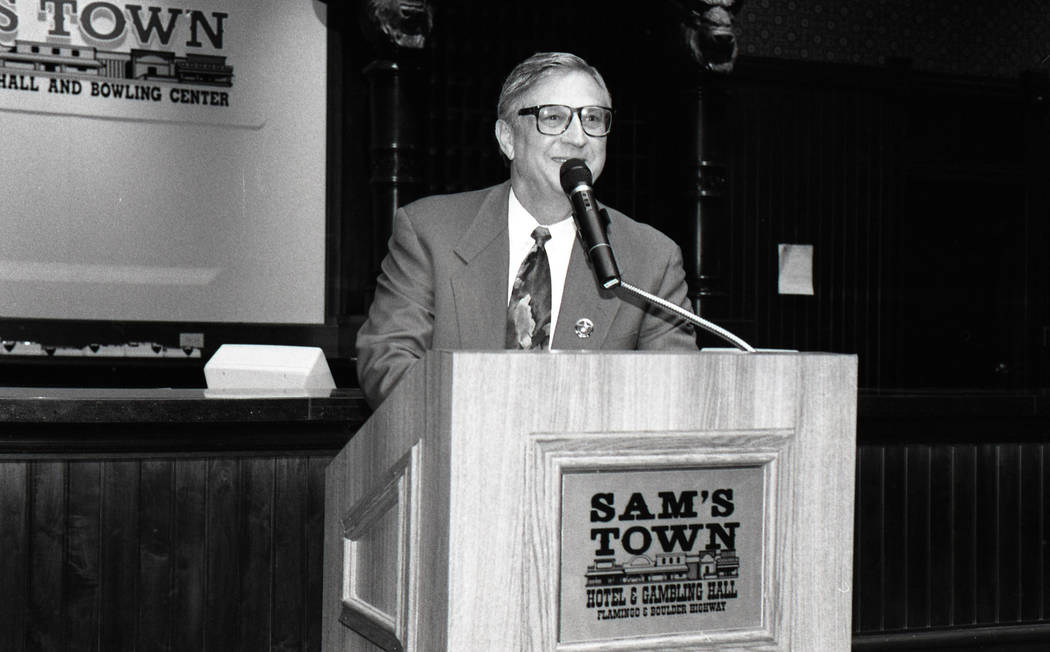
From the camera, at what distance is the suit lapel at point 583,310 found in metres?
1.83

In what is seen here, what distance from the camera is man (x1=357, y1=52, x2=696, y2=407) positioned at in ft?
5.98

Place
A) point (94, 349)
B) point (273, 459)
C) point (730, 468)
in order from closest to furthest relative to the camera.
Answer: point (730, 468) → point (273, 459) → point (94, 349)

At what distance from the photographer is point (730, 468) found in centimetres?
138

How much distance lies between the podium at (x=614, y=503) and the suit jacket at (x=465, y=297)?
364 millimetres

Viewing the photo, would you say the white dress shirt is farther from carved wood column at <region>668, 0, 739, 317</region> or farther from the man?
carved wood column at <region>668, 0, 739, 317</region>

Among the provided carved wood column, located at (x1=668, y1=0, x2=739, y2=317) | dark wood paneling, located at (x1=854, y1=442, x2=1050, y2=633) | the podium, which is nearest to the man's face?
the podium

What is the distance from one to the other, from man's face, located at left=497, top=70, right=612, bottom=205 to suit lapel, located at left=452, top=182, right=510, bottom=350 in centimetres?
10

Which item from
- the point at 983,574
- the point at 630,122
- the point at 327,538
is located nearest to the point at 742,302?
the point at 630,122

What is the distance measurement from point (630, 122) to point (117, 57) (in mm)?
2225

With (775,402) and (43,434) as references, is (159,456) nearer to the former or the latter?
(43,434)

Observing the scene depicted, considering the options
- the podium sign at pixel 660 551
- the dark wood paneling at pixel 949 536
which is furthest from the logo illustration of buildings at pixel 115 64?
the podium sign at pixel 660 551

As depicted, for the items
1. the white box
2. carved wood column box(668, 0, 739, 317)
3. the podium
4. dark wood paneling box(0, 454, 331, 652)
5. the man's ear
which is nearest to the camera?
the podium

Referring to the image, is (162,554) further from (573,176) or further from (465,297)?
(573,176)

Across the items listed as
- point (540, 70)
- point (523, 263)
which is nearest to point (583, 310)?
point (523, 263)
